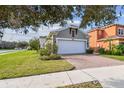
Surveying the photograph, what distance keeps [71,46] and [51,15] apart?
23111mm

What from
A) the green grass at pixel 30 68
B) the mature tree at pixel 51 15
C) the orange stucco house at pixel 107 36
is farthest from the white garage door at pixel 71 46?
the mature tree at pixel 51 15

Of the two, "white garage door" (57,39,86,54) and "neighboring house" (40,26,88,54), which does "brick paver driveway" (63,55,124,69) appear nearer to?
"white garage door" (57,39,86,54)

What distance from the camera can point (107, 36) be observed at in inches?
1282

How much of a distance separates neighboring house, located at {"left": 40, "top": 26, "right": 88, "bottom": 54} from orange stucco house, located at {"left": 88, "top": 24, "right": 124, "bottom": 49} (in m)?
3.39

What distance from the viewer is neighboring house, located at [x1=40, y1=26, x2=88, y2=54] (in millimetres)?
27609

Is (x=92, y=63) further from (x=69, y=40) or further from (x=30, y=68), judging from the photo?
(x=69, y=40)

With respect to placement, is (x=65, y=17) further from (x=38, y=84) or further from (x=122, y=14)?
(x=38, y=84)

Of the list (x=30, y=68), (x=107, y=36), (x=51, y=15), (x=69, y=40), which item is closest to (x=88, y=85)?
(x=51, y=15)

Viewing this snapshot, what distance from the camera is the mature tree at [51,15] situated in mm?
5078

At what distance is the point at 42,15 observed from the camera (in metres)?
5.58

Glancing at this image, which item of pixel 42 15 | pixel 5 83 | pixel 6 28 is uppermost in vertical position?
pixel 42 15

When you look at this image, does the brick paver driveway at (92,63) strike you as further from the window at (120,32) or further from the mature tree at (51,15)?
the window at (120,32)
